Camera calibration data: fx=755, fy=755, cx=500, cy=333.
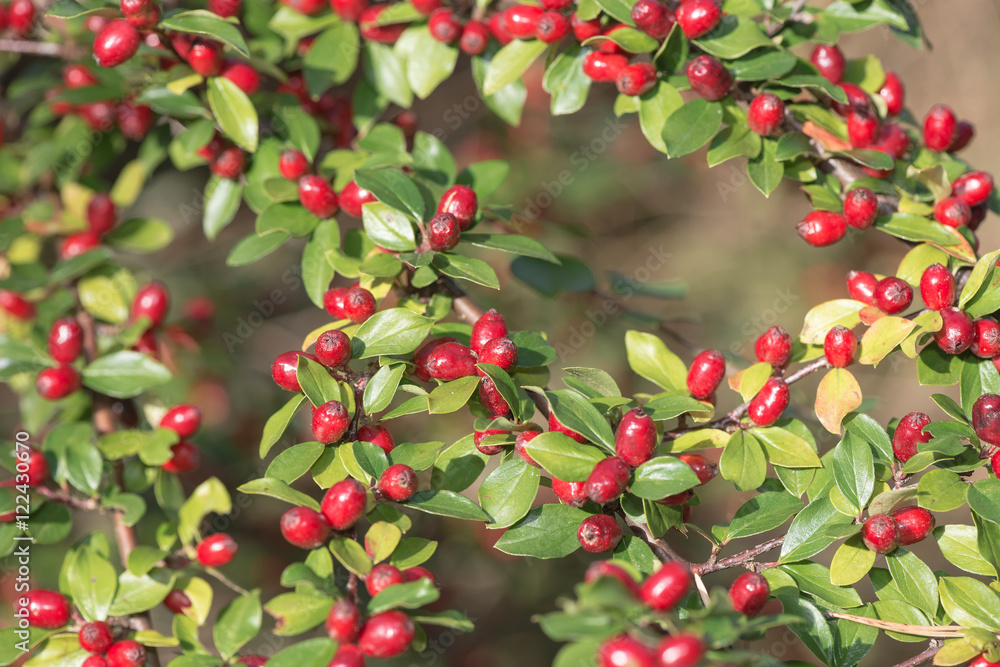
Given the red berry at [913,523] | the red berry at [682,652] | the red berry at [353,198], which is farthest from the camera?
the red berry at [353,198]

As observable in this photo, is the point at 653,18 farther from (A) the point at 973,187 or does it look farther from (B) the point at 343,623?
(B) the point at 343,623

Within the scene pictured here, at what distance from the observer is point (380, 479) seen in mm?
1170

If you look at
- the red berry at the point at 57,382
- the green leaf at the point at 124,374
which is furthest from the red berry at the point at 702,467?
the red berry at the point at 57,382

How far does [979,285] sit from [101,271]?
1939 mm

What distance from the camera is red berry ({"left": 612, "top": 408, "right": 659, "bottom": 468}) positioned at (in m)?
1.12

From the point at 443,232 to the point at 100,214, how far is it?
123cm

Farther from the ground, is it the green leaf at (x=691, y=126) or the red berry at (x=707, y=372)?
the green leaf at (x=691, y=126)

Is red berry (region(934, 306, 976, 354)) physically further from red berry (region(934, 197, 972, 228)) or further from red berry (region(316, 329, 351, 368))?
red berry (region(316, 329, 351, 368))

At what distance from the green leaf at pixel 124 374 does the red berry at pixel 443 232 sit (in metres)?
0.78

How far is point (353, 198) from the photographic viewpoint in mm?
1509

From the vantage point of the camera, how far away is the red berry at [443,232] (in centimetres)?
132

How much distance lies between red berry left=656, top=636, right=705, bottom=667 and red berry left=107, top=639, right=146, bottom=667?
1000 millimetres

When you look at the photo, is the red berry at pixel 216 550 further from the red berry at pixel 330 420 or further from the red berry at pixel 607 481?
the red berry at pixel 607 481

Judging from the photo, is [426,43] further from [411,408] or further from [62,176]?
[62,176]
